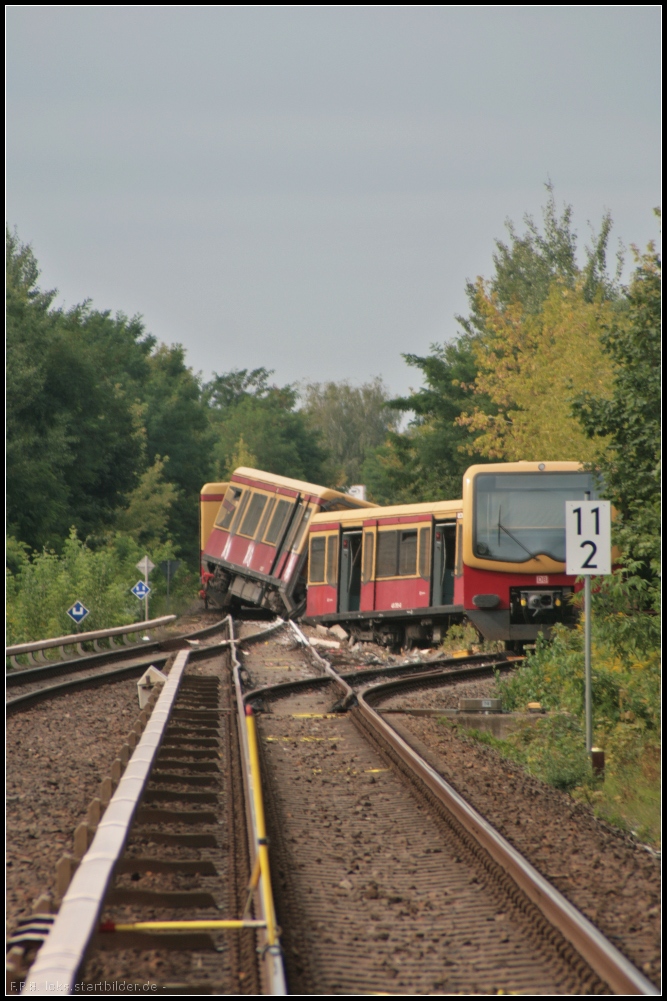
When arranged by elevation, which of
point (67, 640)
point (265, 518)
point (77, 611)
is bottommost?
point (67, 640)

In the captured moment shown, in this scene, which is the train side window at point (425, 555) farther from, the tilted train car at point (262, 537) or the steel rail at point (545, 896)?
the steel rail at point (545, 896)

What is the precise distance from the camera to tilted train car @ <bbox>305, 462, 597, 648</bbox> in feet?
62.8

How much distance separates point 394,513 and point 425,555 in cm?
167

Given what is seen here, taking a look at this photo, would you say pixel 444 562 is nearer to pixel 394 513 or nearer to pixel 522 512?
pixel 394 513

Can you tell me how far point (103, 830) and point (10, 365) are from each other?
35720 mm

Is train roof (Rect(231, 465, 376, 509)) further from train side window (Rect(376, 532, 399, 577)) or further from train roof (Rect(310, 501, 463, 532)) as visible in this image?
train side window (Rect(376, 532, 399, 577))

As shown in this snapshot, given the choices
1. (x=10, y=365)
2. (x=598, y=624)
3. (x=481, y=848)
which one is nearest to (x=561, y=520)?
(x=598, y=624)

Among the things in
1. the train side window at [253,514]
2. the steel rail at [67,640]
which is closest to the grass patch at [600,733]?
the steel rail at [67,640]

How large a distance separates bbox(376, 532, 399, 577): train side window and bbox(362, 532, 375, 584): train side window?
331mm

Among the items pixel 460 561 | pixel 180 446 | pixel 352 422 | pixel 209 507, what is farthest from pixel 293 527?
pixel 352 422

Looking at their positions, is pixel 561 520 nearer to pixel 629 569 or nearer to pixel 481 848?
pixel 629 569

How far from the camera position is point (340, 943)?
17.5 ft

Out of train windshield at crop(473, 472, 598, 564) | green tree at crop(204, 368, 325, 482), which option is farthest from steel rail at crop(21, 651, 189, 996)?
green tree at crop(204, 368, 325, 482)

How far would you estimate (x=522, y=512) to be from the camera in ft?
63.5
